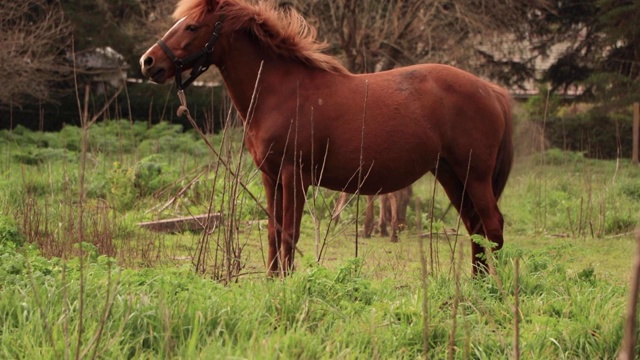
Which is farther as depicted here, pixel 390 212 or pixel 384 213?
pixel 390 212

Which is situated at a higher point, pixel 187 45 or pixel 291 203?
pixel 187 45

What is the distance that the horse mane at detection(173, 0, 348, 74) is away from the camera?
22.9 feet

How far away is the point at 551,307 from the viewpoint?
17.0 ft

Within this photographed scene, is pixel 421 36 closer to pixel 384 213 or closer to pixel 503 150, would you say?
pixel 384 213

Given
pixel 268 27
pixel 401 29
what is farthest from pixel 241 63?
pixel 401 29

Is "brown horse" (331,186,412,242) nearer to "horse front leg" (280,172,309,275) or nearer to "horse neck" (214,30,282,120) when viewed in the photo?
"horse neck" (214,30,282,120)

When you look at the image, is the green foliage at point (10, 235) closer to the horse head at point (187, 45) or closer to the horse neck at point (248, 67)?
the horse head at point (187, 45)

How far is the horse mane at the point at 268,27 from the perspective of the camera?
6984 millimetres

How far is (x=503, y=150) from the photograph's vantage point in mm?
7371

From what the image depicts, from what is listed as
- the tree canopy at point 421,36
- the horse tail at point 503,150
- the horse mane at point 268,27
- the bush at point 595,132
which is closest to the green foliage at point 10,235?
the horse mane at point 268,27

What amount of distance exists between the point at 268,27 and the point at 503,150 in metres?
2.01

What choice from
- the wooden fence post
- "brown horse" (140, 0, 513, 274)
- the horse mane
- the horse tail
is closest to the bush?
the wooden fence post

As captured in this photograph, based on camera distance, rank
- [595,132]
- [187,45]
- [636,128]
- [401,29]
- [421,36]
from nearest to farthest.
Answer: [187,45]
[401,29]
[421,36]
[636,128]
[595,132]

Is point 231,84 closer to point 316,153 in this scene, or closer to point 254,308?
point 316,153
